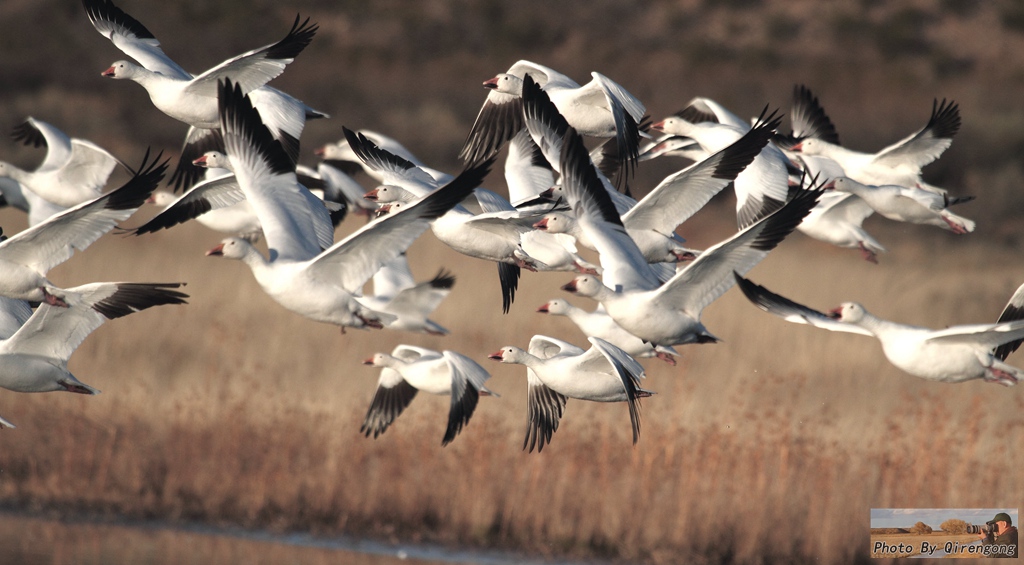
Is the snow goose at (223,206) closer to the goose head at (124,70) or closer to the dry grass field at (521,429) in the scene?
the goose head at (124,70)

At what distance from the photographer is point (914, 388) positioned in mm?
13836

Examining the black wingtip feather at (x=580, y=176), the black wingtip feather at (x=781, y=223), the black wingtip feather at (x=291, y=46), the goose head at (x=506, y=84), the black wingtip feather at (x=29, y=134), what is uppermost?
the black wingtip feather at (x=29, y=134)

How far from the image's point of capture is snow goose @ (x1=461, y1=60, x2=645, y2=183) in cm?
888

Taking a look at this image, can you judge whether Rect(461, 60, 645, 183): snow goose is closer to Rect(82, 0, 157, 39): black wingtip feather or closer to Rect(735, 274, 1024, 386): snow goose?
Rect(735, 274, 1024, 386): snow goose

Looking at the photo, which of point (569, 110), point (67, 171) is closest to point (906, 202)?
point (569, 110)

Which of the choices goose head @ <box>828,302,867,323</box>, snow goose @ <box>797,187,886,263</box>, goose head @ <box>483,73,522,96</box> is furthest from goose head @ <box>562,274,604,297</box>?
snow goose @ <box>797,187,886,263</box>

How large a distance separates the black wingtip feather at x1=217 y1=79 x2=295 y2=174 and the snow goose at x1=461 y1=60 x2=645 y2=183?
6.40ft

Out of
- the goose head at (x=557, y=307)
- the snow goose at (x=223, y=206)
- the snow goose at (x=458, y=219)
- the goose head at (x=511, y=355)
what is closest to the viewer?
the snow goose at (x=223, y=206)

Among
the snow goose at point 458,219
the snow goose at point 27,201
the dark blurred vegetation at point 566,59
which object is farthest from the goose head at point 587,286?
the dark blurred vegetation at point 566,59

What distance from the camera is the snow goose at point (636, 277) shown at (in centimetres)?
744

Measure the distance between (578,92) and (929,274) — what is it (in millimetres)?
11129

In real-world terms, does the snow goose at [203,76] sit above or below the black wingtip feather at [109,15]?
below

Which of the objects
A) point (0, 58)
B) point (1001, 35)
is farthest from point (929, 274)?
point (0, 58)

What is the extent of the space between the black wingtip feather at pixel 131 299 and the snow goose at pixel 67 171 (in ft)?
13.4
